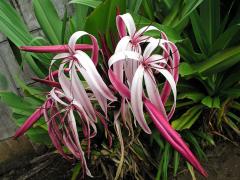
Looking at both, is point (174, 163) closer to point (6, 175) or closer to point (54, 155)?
point (54, 155)

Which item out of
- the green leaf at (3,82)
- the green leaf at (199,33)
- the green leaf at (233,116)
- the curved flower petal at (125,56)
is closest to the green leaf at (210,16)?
the green leaf at (199,33)

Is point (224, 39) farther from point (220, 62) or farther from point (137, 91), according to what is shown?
point (137, 91)

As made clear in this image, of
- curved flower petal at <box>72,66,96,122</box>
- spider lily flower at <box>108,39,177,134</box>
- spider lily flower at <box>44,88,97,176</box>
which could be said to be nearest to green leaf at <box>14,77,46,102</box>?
spider lily flower at <box>44,88,97,176</box>

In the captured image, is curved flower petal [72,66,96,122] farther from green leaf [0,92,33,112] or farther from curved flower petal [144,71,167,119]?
green leaf [0,92,33,112]

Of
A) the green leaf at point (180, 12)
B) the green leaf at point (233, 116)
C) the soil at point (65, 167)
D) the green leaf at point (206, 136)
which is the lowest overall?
the soil at point (65, 167)

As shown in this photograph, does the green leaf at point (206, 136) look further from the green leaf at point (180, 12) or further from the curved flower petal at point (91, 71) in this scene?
the curved flower petal at point (91, 71)
